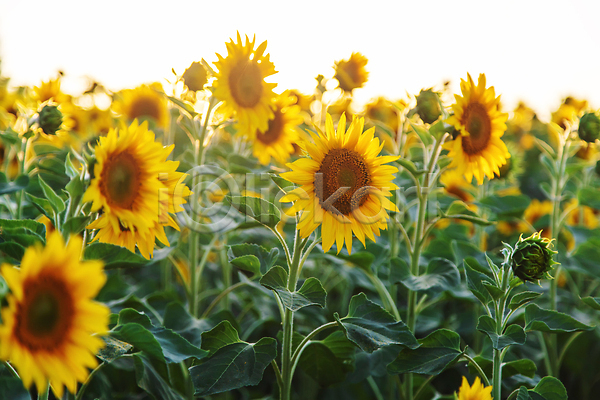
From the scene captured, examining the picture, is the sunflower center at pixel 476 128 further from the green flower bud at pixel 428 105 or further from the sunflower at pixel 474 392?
the sunflower at pixel 474 392

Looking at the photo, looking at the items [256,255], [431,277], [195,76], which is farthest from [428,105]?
[195,76]

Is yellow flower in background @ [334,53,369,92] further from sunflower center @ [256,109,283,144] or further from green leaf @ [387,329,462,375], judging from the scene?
green leaf @ [387,329,462,375]

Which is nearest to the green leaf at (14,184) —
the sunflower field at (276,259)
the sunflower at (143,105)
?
the sunflower field at (276,259)

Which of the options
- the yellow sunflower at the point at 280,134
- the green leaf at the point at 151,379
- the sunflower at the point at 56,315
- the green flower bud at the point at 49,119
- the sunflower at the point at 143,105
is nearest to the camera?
the sunflower at the point at 56,315

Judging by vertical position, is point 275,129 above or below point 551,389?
above

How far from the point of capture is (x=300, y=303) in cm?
117

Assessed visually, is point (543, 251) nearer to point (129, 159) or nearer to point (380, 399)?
point (380, 399)

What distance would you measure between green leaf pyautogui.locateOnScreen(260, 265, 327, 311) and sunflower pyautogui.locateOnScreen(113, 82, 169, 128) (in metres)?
2.47

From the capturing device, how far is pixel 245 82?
187 cm

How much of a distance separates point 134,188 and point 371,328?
80cm

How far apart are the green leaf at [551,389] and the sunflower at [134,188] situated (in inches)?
48.3

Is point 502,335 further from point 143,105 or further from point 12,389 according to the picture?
point 143,105

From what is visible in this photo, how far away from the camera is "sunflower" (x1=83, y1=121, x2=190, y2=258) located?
3.85 feet

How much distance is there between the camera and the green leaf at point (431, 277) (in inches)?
58.9
